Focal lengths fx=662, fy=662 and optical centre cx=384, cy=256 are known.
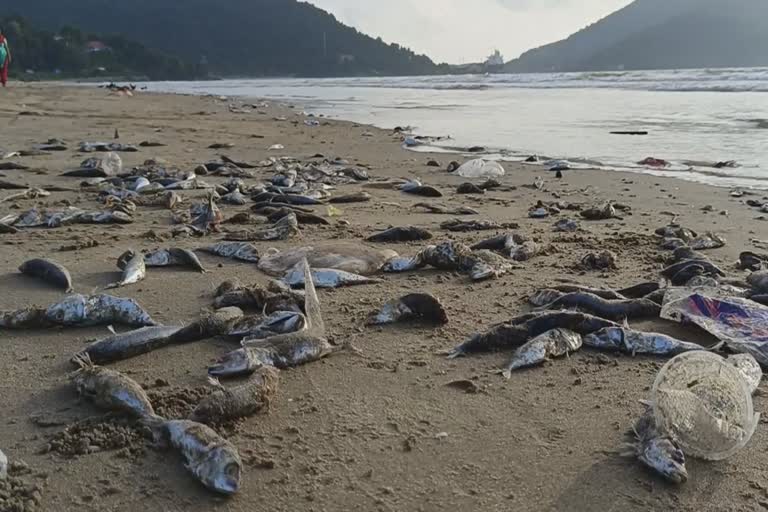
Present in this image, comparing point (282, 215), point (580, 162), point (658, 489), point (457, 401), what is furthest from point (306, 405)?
point (580, 162)

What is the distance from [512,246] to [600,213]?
2.04 metres

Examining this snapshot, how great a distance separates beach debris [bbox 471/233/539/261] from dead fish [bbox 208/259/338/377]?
7.38 ft

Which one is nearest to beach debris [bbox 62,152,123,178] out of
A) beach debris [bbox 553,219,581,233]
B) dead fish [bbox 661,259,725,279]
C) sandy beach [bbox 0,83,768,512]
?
sandy beach [bbox 0,83,768,512]

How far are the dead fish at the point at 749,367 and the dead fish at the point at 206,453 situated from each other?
2.35 m

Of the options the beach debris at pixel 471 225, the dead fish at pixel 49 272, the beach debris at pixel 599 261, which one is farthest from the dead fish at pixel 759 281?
the dead fish at pixel 49 272

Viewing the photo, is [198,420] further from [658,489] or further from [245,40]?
[245,40]

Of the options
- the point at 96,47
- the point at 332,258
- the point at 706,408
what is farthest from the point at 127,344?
the point at 96,47

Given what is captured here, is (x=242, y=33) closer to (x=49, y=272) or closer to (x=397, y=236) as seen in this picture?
(x=397, y=236)

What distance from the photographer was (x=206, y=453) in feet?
7.66

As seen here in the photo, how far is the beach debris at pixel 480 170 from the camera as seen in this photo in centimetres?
1022

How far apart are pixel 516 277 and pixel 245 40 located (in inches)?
5387

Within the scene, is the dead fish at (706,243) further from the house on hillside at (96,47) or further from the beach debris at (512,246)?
the house on hillside at (96,47)

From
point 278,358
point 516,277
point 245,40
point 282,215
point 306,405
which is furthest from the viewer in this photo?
point 245,40

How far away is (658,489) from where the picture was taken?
7.66 feet
